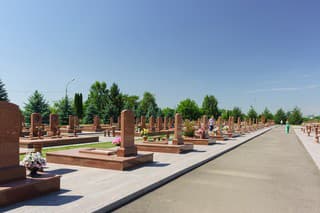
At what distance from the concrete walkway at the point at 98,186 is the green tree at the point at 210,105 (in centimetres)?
7631

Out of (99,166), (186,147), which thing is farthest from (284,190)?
(186,147)

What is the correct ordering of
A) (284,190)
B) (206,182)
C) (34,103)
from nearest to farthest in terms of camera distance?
(284,190) < (206,182) < (34,103)

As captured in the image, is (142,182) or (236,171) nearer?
(142,182)

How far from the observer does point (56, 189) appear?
576cm

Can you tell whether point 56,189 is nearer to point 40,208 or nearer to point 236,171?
point 40,208

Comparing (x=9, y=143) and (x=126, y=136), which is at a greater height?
(x=9, y=143)

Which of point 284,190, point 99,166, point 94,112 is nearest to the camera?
point 284,190

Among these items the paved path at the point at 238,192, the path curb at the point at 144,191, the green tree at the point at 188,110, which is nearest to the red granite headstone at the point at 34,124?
the path curb at the point at 144,191

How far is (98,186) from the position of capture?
6312 millimetres

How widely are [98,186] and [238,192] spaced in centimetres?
363

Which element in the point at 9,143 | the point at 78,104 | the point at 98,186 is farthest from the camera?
the point at 78,104

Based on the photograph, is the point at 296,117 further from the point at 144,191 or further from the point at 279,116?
the point at 144,191

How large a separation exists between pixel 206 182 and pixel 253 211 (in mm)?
2402

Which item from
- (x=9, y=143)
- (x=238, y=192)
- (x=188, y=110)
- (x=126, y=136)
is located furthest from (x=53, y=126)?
(x=188, y=110)
